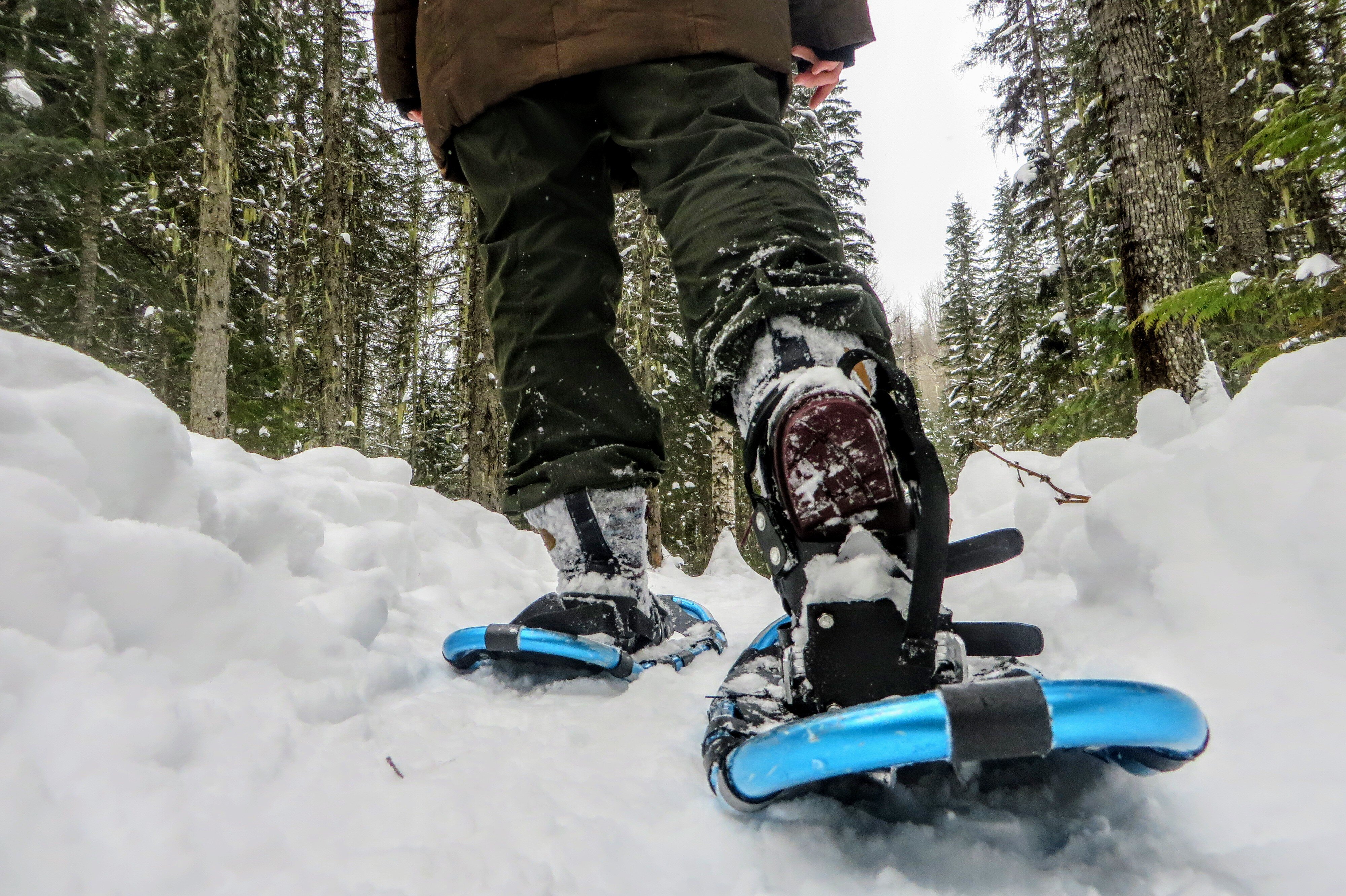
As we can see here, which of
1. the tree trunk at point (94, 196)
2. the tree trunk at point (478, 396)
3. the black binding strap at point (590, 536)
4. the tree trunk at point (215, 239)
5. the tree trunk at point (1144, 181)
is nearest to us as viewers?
the black binding strap at point (590, 536)

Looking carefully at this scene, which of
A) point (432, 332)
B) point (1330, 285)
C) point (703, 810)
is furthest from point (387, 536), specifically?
point (432, 332)

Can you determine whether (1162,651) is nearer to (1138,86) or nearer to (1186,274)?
(1186,274)

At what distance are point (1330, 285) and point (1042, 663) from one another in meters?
3.87

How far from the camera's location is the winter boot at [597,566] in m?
1.35

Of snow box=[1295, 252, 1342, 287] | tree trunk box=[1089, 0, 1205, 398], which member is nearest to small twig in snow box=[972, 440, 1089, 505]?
snow box=[1295, 252, 1342, 287]

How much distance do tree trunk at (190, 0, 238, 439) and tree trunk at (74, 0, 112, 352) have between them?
296 cm

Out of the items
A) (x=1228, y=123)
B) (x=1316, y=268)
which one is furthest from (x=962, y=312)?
(x=1316, y=268)

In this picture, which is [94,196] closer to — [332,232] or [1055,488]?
[332,232]

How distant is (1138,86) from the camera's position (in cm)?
472

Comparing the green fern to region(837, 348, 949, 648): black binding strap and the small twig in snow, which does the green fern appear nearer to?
the small twig in snow

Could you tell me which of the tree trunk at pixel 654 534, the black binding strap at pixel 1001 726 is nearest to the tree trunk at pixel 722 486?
the tree trunk at pixel 654 534

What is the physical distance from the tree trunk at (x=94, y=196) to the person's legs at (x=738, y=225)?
10.8 m

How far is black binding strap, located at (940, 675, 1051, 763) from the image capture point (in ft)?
1.82

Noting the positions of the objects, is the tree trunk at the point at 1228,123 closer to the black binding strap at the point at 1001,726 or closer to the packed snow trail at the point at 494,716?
the packed snow trail at the point at 494,716
